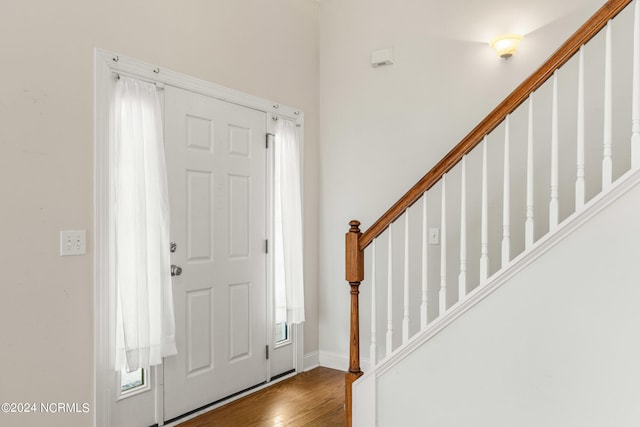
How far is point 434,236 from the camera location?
329 cm

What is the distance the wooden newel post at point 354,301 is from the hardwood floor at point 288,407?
0.41 meters

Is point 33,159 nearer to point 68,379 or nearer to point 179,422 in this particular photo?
point 68,379

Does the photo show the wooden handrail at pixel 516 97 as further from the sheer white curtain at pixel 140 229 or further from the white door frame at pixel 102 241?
the white door frame at pixel 102 241

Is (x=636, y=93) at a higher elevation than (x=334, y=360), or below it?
higher

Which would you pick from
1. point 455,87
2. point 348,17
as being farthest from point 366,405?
point 348,17

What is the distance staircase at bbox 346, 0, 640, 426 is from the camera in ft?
6.42

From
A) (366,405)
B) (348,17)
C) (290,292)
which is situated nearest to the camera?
(366,405)

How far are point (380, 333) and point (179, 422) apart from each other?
5.61 feet

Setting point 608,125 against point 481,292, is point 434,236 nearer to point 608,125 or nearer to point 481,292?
point 481,292

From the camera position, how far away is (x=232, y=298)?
10.4ft

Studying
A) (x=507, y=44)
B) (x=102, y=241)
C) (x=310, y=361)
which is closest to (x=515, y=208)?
(x=507, y=44)

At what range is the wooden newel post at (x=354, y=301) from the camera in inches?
99.3

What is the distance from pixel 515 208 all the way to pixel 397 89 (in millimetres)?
1388

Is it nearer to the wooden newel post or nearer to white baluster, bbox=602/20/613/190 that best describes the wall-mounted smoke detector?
the wooden newel post
